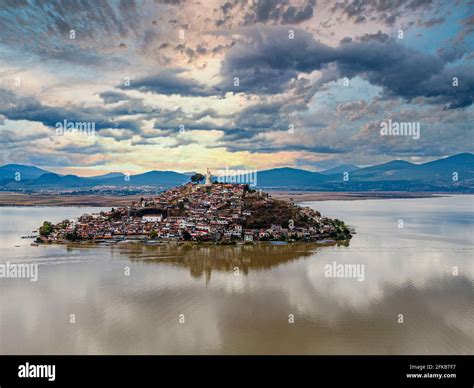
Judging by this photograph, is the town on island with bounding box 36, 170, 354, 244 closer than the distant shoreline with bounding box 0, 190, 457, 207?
Yes

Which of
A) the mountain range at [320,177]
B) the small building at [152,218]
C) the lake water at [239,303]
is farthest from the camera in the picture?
the mountain range at [320,177]

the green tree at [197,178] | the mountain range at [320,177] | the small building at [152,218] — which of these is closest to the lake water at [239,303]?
the small building at [152,218]

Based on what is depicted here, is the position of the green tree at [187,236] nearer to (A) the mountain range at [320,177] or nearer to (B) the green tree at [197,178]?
(B) the green tree at [197,178]

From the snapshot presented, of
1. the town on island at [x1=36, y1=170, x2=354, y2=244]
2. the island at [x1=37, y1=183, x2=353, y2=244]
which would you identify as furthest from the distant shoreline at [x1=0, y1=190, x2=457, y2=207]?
the island at [x1=37, y1=183, x2=353, y2=244]

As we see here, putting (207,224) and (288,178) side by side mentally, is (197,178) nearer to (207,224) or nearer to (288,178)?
(207,224)

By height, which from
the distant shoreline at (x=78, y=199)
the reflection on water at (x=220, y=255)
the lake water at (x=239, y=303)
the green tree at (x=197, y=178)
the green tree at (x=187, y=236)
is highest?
the green tree at (x=197, y=178)

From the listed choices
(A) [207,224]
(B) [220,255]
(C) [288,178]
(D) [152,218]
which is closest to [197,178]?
(D) [152,218]

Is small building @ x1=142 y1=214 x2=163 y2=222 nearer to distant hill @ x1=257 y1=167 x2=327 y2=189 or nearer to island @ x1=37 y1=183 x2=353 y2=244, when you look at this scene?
island @ x1=37 y1=183 x2=353 y2=244

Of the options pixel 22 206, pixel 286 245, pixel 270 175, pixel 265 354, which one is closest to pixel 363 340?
pixel 265 354
